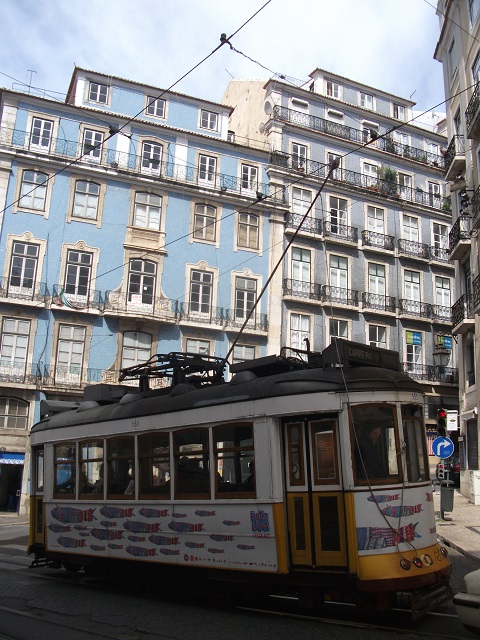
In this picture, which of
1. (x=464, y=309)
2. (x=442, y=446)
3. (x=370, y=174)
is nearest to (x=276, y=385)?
(x=442, y=446)

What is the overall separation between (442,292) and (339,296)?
689 cm

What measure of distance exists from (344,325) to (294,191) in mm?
6979

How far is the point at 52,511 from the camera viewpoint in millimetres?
10664

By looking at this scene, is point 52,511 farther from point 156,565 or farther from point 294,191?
point 294,191

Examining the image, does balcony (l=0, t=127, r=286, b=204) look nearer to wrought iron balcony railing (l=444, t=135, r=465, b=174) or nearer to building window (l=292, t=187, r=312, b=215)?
building window (l=292, t=187, r=312, b=215)

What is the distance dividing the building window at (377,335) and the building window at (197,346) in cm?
849

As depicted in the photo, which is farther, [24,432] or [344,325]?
[344,325]

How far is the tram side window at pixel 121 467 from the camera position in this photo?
9.07 metres

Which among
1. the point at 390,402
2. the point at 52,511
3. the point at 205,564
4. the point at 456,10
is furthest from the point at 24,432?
the point at 456,10

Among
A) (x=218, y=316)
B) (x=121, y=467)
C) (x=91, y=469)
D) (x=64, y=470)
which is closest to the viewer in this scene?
(x=121, y=467)

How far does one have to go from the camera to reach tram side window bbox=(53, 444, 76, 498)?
10.3m

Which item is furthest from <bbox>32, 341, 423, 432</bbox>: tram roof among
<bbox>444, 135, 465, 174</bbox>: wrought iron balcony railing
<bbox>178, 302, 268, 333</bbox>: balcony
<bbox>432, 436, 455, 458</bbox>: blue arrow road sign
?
<bbox>444, 135, 465, 174</bbox>: wrought iron balcony railing

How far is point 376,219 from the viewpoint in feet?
110

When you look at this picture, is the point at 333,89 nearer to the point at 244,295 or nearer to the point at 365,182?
the point at 365,182
